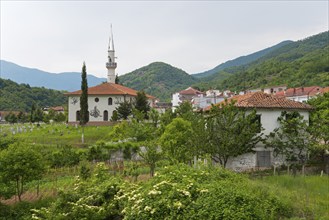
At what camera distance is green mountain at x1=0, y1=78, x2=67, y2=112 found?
10078 cm

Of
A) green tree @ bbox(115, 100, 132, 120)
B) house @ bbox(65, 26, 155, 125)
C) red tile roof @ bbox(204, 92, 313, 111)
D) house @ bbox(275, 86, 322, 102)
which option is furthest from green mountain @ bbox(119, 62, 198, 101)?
red tile roof @ bbox(204, 92, 313, 111)

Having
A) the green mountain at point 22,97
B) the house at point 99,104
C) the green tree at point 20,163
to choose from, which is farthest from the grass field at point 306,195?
the green mountain at point 22,97

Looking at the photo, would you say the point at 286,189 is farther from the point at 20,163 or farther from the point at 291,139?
the point at 20,163

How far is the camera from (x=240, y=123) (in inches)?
811

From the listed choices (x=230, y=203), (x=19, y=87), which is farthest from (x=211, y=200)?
(x=19, y=87)

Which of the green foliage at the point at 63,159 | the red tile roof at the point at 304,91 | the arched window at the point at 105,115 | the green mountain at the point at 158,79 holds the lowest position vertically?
the green foliage at the point at 63,159

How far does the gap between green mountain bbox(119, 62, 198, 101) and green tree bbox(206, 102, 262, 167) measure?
114 m

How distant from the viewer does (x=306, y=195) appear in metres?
12.5

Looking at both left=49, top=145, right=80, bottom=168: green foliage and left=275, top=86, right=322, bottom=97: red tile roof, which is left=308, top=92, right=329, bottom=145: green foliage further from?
left=275, top=86, right=322, bottom=97: red tile roof

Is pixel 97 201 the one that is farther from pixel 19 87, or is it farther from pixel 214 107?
pixel 19 87

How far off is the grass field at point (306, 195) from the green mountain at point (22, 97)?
96.1 meters

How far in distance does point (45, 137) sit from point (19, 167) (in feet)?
88.8

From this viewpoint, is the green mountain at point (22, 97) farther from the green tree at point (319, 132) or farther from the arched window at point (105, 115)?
the green tree at point (319, 132)

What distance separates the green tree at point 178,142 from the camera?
19.8m
